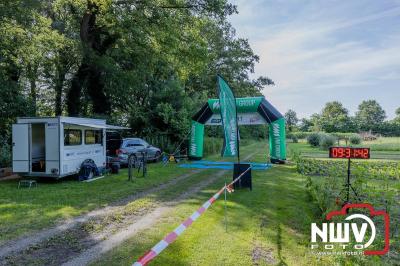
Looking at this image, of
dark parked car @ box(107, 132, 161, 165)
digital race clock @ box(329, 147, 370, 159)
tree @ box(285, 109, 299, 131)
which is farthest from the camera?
tree @ box(285, 109, 299, 131)

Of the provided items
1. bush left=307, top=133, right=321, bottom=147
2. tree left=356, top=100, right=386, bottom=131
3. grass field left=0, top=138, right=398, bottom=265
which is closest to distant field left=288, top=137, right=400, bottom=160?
bush left=307, top=133, right=321, bottom=147

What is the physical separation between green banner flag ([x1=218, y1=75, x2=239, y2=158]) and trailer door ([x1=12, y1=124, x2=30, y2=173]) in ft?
24.5

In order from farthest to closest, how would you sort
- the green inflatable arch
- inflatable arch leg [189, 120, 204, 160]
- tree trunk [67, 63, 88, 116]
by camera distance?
tree trunk [67, 63, 88, 116] → inflatable arch leg [189, 120, 204, 160] → the green inflatable arch

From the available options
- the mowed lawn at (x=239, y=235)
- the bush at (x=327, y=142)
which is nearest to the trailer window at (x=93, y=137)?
the mowed lawn at (x=239, y=235)

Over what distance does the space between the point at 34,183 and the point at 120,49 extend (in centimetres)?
1328

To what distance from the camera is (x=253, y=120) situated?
20328 millimetres

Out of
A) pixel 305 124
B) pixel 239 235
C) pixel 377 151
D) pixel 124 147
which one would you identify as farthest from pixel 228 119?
pixel 305 124

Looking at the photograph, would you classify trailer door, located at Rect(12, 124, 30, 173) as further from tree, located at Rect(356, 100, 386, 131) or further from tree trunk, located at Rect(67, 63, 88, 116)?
tree, located at Rect(356, 100, 386, 131)

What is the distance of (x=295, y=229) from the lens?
23.6 feet

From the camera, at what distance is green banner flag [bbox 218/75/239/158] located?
34.1 ft

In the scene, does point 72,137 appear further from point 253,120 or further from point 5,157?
point 253,120

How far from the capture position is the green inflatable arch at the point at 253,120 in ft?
62.8

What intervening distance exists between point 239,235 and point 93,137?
10.5 m

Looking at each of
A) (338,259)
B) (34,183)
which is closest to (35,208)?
(34,183)
